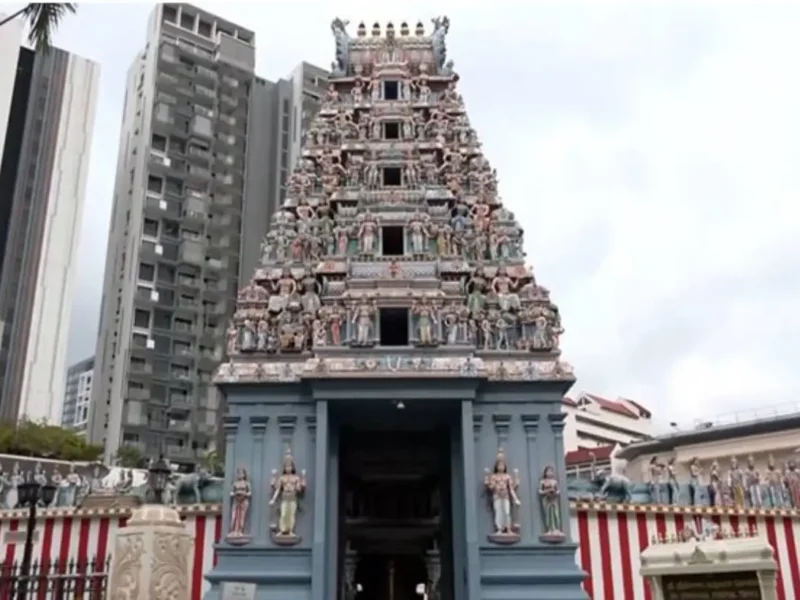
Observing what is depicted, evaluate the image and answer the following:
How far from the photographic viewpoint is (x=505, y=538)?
1520cm

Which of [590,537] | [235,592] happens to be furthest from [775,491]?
[235,592]

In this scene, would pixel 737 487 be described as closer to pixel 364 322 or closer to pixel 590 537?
pixel 590 537

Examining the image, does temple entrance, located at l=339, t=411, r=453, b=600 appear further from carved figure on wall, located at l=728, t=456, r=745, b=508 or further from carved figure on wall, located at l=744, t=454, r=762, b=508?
carved figure on wall, located at l=744, t=454, r=762, b=508

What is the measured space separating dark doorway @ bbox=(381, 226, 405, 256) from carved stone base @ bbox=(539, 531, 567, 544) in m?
6.60

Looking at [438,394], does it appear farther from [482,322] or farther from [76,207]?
[76,207]

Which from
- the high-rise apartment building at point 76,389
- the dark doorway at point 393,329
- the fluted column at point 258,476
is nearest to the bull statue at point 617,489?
the dark doorway at point 393,329

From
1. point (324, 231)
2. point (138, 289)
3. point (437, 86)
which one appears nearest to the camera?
point (324, 231)

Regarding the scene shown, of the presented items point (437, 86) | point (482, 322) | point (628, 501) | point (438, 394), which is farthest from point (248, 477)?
point (437, 86)

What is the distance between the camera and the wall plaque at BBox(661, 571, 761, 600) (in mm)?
9891

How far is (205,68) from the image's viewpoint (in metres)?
49.9

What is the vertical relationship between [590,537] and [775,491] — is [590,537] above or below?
below

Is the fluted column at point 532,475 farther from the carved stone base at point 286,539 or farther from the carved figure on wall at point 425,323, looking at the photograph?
the carved stone base at point 286,539

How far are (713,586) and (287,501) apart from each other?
775 cm

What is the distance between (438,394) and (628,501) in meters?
4.84
